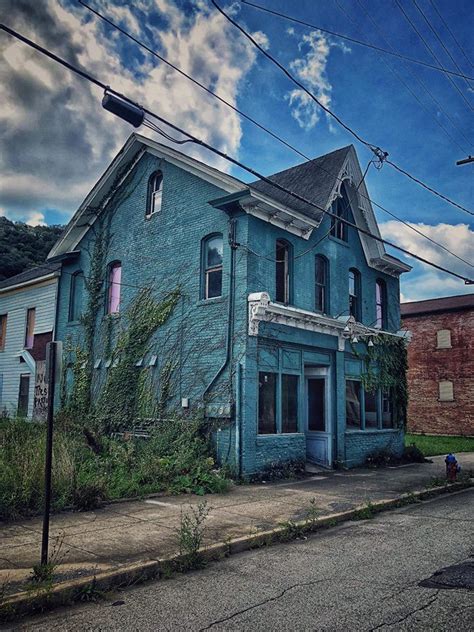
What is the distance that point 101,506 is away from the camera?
9672 mm

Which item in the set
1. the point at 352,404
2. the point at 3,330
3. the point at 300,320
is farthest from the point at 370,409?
the point at 3,330

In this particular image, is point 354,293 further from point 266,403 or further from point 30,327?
point 30,327

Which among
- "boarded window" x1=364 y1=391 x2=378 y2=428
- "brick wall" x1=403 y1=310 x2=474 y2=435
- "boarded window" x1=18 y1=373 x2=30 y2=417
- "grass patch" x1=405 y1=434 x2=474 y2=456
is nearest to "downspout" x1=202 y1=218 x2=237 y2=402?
"boarded window" x1=364 y1=391 x2=378 y2=428

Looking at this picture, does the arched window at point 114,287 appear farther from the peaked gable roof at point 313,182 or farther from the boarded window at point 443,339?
the boarded window at point 443,339

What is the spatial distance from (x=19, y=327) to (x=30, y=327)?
72cm

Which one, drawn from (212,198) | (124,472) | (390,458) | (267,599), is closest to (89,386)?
(124,472)

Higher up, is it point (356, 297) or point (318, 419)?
point (356, 297)

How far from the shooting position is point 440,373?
3312 centimetres

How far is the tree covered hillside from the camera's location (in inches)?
1563

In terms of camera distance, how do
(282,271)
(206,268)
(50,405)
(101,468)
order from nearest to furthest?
(50,405), (101,468), (206,268), (282,271)

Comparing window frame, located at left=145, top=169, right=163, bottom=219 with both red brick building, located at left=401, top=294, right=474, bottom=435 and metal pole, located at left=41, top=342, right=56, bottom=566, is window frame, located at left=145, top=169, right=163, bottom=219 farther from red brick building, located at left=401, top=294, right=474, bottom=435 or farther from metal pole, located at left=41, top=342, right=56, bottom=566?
red brick building, located at left=401, top=294, right=474, bottom=435

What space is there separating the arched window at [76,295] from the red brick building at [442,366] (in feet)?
73.2

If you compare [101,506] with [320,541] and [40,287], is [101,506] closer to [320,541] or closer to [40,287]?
[320,541]

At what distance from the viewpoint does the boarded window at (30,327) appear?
22.8 metres
